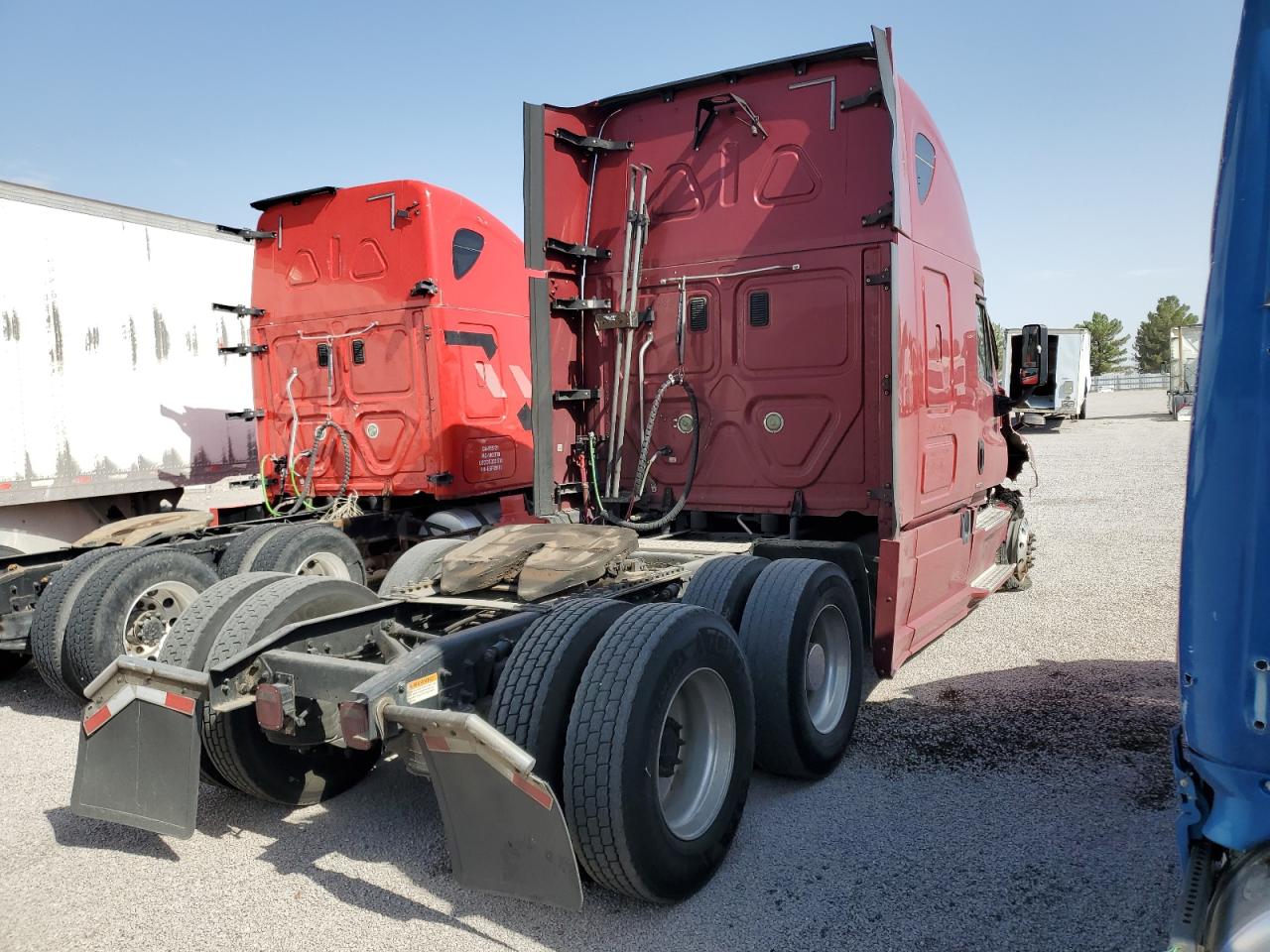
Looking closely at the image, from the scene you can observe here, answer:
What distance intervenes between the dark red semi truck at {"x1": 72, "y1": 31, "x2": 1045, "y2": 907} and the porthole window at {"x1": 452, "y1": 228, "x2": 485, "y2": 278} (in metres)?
2.29

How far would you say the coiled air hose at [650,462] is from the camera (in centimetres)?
559

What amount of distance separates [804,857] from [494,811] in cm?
139

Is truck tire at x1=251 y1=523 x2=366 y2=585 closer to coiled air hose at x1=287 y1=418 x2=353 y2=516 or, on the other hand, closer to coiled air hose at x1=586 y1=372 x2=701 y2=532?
coiled air hose at x1=287 y1=418 x2=353 y2=516

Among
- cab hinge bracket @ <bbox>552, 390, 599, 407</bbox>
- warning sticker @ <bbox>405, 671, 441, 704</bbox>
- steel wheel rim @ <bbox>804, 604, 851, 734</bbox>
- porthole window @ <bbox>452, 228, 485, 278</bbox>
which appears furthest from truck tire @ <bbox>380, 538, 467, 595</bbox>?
porthole window @ <bbox>452, 228, 485, 278</bbox>

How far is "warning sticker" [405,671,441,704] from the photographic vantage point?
3074 mm

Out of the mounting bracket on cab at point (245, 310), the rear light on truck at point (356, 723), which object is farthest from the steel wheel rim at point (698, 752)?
the mounting bracket on cab at point (245, 310)

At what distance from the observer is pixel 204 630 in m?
3.76

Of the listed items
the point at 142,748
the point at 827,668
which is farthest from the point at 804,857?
the point at 142,748

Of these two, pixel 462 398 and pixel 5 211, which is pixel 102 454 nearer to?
pixel 5 211

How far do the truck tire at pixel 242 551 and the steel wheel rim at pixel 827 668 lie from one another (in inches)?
159

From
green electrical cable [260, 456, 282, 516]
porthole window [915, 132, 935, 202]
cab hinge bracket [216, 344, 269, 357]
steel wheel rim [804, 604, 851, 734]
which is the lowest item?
steel wheel rim [804, 604, 851, 734]

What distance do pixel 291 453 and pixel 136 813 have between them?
5.17m

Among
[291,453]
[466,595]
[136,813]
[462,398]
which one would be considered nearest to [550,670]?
[466,595]

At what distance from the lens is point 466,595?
4.31 meters
